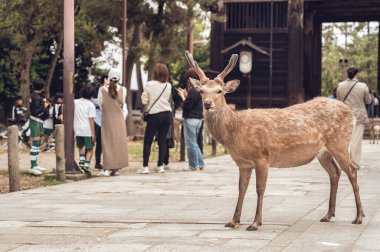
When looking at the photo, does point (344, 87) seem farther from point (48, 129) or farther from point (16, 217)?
point (48, 129)

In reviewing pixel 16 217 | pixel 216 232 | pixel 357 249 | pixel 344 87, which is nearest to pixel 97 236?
pixel 216 232

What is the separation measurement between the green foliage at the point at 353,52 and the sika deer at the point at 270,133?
59183 millimetres

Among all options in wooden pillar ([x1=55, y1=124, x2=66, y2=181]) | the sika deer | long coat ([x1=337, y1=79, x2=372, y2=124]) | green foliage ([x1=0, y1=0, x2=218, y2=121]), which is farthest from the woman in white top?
green foliage ([x1=0, y1=0, x2=218, y2=121])

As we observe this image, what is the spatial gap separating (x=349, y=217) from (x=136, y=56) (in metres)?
22.5

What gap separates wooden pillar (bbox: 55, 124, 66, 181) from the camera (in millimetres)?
13320

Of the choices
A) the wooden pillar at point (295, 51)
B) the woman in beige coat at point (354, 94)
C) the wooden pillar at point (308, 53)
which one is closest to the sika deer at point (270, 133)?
the woman in beige coat at point (354, 94)

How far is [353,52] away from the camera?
7250 cm

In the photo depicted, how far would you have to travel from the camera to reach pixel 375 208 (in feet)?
32.5

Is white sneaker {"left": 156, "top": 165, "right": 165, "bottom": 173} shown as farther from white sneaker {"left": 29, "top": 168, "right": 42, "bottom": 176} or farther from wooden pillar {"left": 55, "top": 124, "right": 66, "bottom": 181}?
wooden pillar {"left": 55, "top": 124, "right": 66, "bottom": 181}

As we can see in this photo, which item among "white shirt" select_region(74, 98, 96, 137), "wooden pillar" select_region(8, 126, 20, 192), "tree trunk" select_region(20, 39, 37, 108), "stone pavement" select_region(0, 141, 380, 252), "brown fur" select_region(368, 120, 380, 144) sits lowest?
"brown fur" select_region(368, 120, 380, 144)

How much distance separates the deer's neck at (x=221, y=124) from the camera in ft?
27.8

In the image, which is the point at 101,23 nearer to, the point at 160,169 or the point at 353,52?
the point at 160,169

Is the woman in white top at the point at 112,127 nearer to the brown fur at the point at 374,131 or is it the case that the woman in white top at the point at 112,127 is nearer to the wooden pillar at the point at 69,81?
the wooden pillar at the point at 69,81

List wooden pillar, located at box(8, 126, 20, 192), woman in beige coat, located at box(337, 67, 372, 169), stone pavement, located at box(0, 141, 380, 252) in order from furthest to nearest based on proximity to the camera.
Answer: woman in beige coat, located at box(337, 67, 372, 169) < wooden pillar, located at box(8, 126, 20, 192) < stone pavement, located at box(0, 141, 380, 252)
